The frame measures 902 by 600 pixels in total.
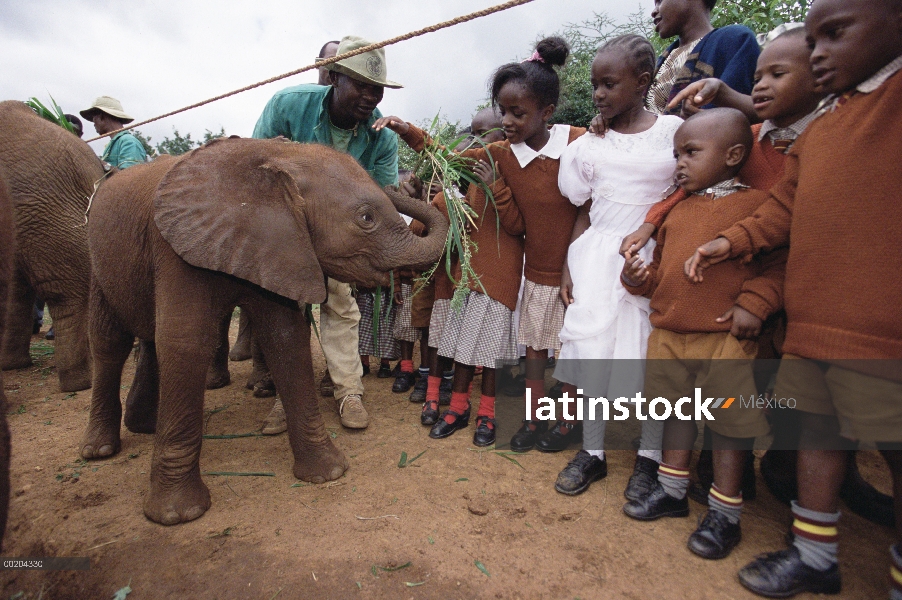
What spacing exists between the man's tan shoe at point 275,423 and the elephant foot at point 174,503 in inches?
43.2

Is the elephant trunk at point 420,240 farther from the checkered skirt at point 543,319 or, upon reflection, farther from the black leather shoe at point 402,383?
the black leather shoe at point 402,383

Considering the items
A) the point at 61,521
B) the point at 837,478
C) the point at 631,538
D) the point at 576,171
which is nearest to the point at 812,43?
the point at 576,171

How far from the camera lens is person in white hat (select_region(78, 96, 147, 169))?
576cm

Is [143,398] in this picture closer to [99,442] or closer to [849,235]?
[99,442]

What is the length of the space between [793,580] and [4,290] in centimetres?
336

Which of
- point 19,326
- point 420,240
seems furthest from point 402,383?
point 19,326

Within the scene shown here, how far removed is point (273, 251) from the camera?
2645mm

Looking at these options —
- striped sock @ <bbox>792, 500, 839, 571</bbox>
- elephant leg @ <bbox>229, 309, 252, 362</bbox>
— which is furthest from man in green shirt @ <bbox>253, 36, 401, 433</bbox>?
striped sock @ <bbox>792, 500, 839, 571</bbox>

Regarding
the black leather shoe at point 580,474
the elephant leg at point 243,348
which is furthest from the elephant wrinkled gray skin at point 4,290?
the elephant leg at point 243,348

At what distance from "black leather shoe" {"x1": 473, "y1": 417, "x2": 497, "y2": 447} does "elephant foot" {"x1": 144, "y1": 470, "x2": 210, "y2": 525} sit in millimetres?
1763

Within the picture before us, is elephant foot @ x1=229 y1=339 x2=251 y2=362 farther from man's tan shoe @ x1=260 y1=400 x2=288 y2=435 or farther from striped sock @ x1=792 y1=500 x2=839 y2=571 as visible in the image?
striped sock @ x1=792 y1=500 x2=839 y2=571

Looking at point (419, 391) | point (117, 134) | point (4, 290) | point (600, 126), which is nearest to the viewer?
point (4, 290)

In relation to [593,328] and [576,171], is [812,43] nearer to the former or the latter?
[576,171]

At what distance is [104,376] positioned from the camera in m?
3.51
